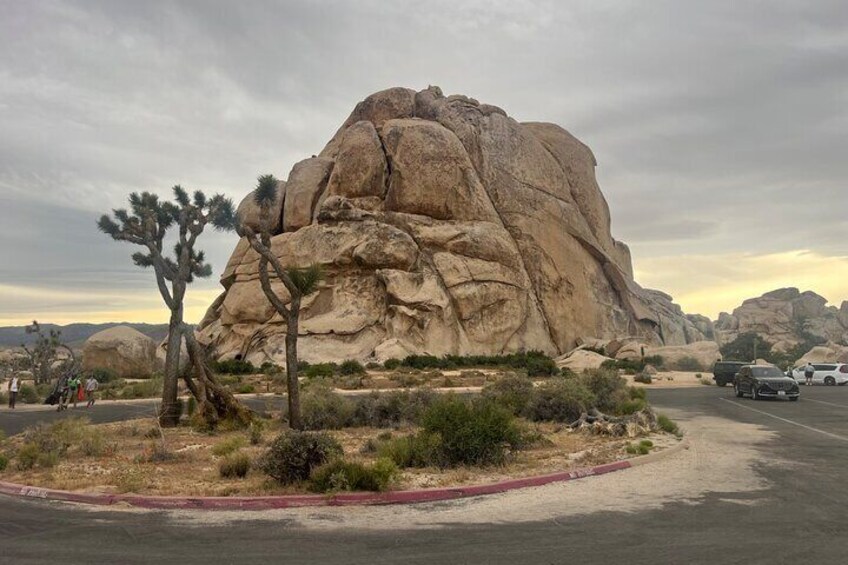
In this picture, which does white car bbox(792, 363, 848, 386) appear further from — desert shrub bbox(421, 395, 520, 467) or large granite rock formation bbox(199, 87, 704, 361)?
desert shrub bbox(421, 395, 520, 467)

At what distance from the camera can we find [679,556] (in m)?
6.65

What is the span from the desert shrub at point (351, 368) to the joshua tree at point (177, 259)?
2269 cm

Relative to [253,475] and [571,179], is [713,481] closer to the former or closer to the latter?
[253,475]

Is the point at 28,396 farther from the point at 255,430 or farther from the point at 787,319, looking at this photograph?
the point at 787,319

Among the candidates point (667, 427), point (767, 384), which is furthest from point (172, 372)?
point (767, 384)

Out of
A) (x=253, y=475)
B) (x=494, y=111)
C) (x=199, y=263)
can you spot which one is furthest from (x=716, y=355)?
(x=253, y=475)

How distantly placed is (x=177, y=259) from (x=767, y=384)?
88.8 feet

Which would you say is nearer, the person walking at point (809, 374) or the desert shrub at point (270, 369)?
the desert shrub at point (270, 369)

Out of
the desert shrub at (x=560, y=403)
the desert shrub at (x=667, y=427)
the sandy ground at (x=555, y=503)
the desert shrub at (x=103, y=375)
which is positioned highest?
the desert shrub at (x=103, y=375)

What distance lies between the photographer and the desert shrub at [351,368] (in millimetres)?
44200

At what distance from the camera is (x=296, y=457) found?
10789 millimetres

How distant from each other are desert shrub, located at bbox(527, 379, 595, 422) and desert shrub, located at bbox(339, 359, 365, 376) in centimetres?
2435

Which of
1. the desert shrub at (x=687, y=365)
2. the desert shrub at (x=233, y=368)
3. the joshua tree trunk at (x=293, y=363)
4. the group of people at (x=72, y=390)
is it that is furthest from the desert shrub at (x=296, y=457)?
the desert shrub at (x=687, y=365)

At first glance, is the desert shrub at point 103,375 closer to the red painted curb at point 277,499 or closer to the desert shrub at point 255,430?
the desert shrub at point 255,430
